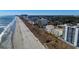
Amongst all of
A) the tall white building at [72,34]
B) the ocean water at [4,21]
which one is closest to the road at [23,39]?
the ocean water at [4,21]

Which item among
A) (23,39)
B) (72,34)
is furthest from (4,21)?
(72,34)

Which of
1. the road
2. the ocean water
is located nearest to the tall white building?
the road

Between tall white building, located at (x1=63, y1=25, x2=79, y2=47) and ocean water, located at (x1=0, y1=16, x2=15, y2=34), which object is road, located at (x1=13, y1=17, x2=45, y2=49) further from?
tall white building, located at (x1=63, y1=25, x2=79, y2=47)

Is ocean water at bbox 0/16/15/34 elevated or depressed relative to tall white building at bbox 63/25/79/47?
elevated

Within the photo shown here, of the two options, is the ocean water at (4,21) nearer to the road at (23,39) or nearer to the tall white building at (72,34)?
the road at (23,39)

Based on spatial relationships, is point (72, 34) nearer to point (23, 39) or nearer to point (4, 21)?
point (23, 39)
